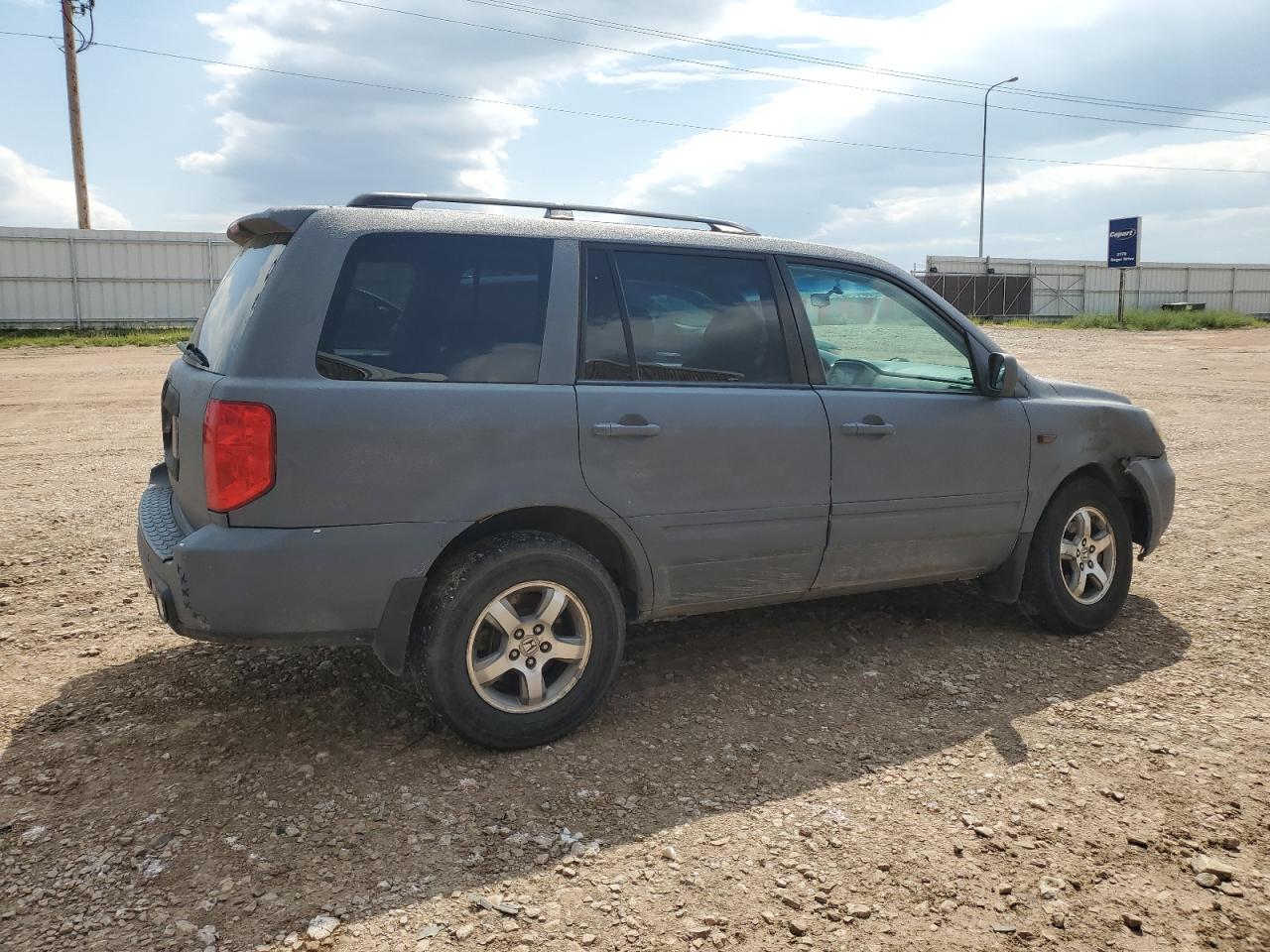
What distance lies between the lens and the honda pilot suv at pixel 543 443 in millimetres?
3266

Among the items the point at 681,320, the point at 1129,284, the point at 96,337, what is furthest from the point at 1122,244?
the point at 681,320

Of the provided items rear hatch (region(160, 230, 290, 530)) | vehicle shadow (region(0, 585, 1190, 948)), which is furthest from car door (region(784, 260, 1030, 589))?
rear hatch (region(160, 230, 290, 530))

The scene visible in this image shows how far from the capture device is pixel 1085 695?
4.18m

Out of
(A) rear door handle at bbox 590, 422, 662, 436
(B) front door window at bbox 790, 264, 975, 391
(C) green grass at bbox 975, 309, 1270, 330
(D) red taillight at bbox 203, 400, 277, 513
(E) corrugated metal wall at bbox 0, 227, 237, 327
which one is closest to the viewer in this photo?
(D) red taillight at bbox 203, 400, 277, 513

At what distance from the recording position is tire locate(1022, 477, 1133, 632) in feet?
15.7

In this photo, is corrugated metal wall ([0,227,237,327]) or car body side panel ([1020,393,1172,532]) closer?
car body side panel ([1020,393,1172,532])

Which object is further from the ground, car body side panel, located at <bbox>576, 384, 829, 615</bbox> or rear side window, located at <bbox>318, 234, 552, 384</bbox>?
rear side window, located at <bbox>318, 234, 552, 384</bbox>

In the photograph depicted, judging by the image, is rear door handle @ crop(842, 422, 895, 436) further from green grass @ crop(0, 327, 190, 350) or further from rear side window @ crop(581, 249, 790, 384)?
green grass @ crop(0, 327, 190, 350)

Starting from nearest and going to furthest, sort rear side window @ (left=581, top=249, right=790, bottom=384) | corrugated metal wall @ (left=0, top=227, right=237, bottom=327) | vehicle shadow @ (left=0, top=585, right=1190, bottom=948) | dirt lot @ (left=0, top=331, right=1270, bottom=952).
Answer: dirt lot @ (left=0, top=331, right=1270, bottom=952) → vehicle shadow @ (left=0, top=585, right=1190, bottom=948) → rear side window @ (left=581, top=249, right=790, bottom=384) → corrugated metal wall @ (left=0, top=227, right=237, bottom=327)

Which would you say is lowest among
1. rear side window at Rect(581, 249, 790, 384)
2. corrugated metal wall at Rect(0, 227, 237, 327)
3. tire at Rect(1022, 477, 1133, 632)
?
tire at Rect(1022, 477, 1133, 632)

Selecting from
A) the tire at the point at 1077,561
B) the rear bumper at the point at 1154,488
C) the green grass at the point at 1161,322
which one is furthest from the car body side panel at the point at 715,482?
the green grass at the point at 1161,322

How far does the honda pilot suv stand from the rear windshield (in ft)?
0.06

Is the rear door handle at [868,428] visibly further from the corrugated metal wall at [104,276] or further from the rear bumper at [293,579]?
the corrugated metal wall at [104,276]

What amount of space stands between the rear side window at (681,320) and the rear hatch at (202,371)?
1135mm
